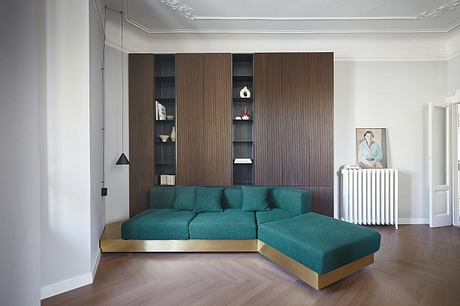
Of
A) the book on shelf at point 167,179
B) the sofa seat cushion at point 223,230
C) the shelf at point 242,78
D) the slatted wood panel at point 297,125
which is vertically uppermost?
the shelf at point 242,78

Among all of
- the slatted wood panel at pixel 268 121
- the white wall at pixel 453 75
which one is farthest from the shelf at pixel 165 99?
the white wall at pixel 453 75

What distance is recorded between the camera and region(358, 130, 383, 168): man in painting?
389 centimetres

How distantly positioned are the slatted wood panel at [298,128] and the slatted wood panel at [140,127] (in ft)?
5.60

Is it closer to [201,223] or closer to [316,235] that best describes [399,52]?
[316,235]

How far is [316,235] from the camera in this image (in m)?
2.29

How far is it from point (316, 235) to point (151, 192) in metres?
2.41

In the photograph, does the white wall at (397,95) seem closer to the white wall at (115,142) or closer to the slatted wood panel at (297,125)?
the slatted wood panel at (297,125)

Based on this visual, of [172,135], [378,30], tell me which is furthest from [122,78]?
[378,30]

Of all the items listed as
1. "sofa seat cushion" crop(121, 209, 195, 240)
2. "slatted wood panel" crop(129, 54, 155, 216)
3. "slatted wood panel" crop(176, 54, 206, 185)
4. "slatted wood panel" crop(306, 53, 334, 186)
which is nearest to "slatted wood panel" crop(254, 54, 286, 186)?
"slatted wood panel" crop(306, 53, 334, 186)

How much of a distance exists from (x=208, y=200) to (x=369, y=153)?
2853 mm

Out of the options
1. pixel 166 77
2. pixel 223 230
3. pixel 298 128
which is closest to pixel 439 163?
pixel 298 128

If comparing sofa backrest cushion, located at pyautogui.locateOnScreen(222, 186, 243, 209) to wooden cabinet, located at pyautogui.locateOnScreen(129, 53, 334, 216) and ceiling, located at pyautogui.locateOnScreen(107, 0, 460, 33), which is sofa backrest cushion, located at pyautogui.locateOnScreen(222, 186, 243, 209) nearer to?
wooden cabinet, located at pyautogui.locateOnScreen(129, 53, 334, 216)

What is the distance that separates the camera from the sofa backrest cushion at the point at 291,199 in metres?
3.11

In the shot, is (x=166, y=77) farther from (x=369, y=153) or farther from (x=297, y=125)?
(x=369, y=153)
